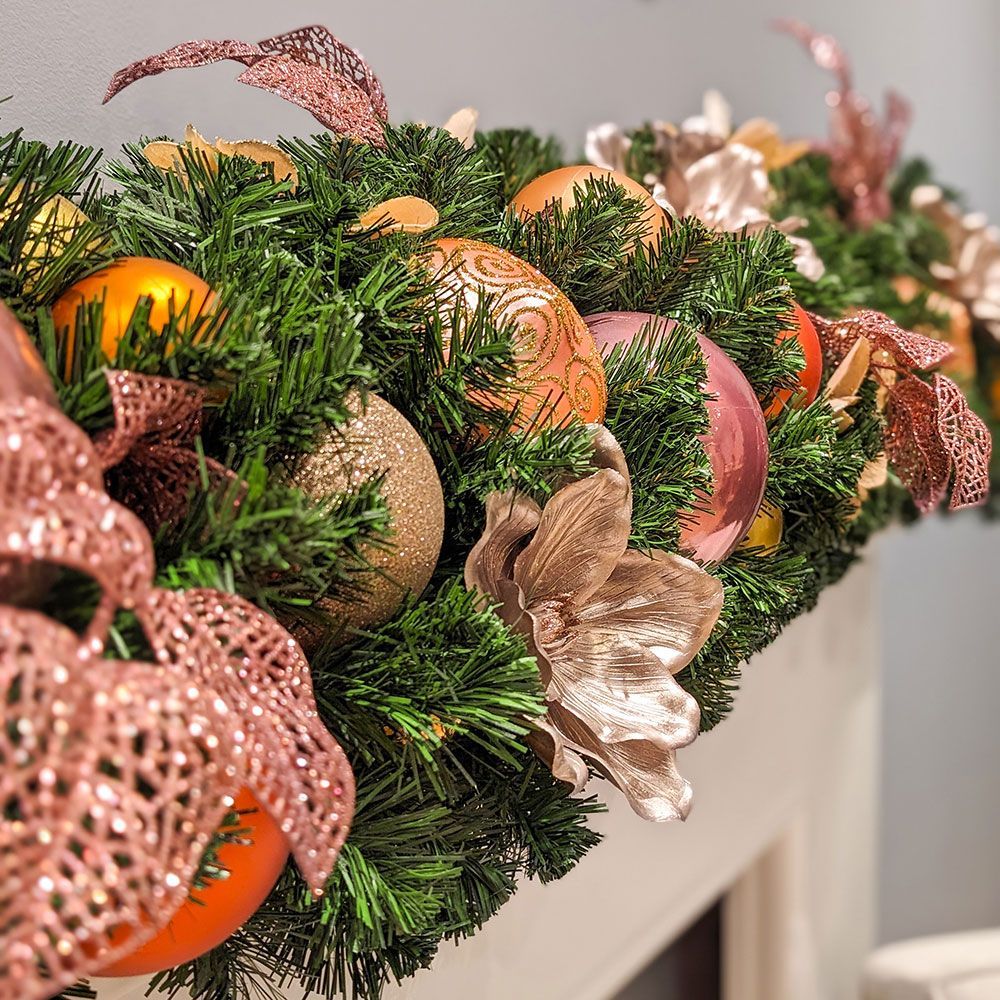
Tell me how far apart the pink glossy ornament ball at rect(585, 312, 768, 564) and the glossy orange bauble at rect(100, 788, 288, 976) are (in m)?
0.18

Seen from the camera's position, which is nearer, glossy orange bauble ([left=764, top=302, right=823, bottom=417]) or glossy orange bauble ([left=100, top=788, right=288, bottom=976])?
glossy orange bauble ([left=100, top=788, right=288, bottom=976])

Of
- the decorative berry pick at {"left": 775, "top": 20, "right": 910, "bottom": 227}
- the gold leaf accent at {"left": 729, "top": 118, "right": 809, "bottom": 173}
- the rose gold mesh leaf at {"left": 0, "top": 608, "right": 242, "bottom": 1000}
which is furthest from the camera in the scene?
the decorative berry pick at {"left": 775, "top": 20, "right": 910, "bottom": 227}

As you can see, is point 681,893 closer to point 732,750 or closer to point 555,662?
point 732,750

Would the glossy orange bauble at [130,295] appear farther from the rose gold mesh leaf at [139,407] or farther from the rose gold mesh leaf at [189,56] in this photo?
the rose gold mesh leaf at [189,56]

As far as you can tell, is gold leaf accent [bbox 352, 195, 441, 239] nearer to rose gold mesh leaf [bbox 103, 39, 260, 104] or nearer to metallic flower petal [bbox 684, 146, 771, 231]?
rose gold mesh leaf [bbox 103, 39, 260, 104]

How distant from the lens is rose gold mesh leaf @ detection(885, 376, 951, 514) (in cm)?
52

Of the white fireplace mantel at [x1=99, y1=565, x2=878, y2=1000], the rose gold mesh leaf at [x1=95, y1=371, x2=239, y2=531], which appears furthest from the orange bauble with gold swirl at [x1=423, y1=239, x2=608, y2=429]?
the white fireplace mantel at [x1=99, y1=565, x2=878, y2=1000]

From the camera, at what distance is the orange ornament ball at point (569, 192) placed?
46cm

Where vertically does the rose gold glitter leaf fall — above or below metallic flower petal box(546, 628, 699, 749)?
above

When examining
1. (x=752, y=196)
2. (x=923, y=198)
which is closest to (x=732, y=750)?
(x=752, y=196)

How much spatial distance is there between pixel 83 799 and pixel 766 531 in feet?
1.18

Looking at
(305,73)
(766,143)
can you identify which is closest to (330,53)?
(305,73)

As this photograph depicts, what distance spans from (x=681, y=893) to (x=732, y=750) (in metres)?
0.12

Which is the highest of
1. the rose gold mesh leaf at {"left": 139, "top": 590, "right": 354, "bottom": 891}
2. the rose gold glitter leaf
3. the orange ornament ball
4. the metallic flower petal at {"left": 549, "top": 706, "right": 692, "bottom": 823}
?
the orange ornament ball
